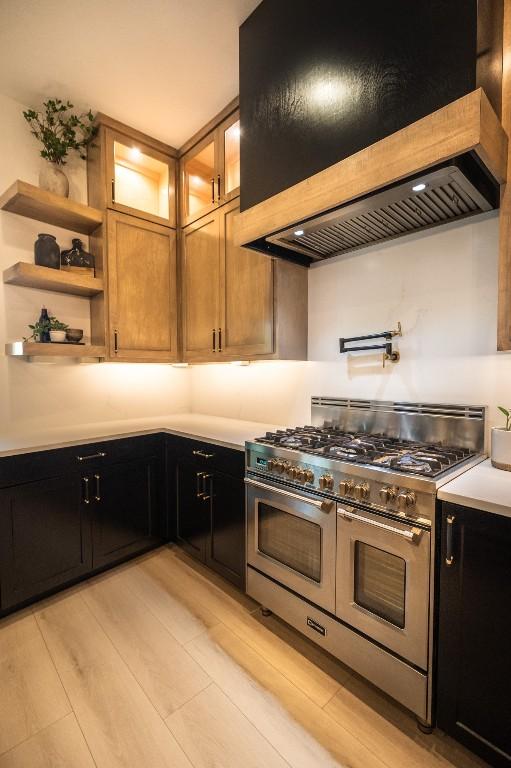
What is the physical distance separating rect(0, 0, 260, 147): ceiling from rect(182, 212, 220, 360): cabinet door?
2.45 feet

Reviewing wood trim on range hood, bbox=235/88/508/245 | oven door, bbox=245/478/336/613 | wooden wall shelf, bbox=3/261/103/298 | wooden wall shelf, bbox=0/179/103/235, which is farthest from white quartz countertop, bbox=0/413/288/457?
wooden wall shelf, bbox=0/179/103/235

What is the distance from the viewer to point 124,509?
2318 millimetres

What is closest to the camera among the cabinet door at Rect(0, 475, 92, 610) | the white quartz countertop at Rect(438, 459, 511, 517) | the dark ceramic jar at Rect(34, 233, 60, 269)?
the white quartz countertop at Rect(438, 459, 511, 517)

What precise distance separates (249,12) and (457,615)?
9.26 ft

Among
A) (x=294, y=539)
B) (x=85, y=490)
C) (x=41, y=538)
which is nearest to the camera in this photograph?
(x=294, y=539)

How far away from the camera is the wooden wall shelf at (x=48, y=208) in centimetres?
212

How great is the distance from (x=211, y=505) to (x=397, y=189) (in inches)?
74.2

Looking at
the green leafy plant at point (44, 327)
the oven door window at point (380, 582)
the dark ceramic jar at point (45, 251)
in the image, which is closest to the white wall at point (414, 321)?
the oven door window at point (380, 582)

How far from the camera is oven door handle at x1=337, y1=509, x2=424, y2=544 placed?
1204 mm

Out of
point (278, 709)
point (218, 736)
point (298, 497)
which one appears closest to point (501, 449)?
point (298, 497)

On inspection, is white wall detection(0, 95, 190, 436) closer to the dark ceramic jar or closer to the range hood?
the dark ceramic jar

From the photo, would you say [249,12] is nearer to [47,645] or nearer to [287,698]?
[287,698]

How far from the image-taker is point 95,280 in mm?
2400

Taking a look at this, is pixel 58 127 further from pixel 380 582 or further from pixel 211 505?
pixel 380 582
